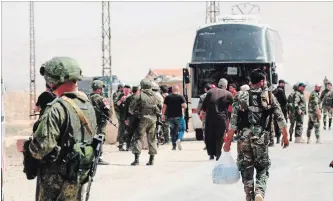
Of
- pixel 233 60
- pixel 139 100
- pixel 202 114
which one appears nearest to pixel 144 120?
pixel 139 100

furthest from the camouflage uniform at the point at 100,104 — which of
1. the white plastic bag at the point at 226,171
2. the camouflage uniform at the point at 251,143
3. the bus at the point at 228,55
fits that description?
the bus at the point at 228,55

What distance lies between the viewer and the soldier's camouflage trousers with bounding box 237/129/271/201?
9.57m

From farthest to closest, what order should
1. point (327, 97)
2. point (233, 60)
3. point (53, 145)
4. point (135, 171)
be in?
point (327, 97) → point (233, 60) → point (135, 171) → point (53, 145)

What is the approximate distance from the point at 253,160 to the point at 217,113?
6.94 meters

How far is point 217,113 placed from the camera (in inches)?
652

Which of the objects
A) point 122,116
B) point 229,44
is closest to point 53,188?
point 122,116

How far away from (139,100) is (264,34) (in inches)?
407

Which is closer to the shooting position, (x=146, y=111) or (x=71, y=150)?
(x=71, y=150)

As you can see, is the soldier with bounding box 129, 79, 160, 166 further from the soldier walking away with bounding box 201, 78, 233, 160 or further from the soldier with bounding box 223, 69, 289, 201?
the soldier with bounding box 223, 69, 289, 201

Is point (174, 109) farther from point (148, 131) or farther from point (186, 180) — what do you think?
point (186, 180)

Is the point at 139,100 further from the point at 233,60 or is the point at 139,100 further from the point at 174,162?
the point at 233,60

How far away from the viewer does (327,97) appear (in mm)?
29359

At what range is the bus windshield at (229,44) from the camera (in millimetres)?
25188

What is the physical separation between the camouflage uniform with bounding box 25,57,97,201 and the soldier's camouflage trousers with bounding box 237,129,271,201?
3981 mm
